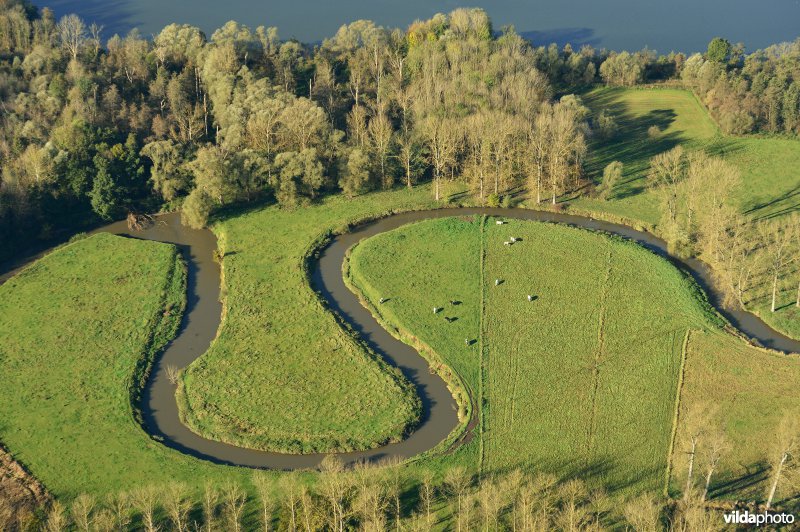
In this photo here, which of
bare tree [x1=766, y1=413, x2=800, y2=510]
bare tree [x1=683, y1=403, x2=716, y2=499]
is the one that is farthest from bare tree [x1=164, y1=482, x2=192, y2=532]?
bare tree [x1=766, y1=413, x2=800, y2=510]

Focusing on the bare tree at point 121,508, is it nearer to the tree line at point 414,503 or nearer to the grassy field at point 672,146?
the tree line at point 414,503

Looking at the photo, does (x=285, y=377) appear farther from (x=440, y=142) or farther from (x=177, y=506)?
(x=440, y=142)

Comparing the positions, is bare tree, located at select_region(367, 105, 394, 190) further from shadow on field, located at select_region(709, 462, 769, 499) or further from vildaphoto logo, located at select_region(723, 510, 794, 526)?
vildaphoto logo, located at select_region(723, 510, 794, 526)

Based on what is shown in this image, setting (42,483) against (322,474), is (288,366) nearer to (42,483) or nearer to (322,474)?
(322,474)

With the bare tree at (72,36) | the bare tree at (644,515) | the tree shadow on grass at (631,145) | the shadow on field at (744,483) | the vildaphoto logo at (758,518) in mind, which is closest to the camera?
the bare tree at (644,515)

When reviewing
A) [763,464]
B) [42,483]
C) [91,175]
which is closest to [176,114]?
[91,175]

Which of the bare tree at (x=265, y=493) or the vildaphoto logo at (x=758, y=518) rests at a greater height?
the bare tree at (x=265, y=493)

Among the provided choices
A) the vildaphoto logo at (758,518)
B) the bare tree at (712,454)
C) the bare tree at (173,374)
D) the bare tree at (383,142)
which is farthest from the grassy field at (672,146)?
the bare tree at (173,374)
